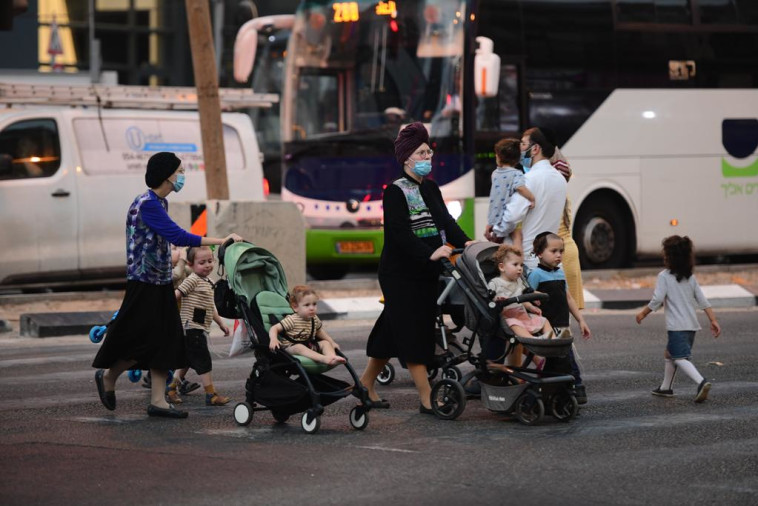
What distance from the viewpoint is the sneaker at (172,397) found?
33.2 ft

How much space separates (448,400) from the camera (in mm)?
9297

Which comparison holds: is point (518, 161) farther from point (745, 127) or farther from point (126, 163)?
point (745, 127)

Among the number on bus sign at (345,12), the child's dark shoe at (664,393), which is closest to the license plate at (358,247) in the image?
the number on bus sign at (345,12)

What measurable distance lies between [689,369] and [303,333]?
275 cm

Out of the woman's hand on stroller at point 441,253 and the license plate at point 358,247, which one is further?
the license plate at point 358,247

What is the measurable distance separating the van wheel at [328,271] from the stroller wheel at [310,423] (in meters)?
11.9

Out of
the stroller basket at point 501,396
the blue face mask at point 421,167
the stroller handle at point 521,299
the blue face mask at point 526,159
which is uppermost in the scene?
the blue face mask at point 526,159

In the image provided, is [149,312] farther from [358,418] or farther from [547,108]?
[547,108]

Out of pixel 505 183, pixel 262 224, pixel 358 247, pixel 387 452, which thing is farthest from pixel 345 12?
pixel 387 452

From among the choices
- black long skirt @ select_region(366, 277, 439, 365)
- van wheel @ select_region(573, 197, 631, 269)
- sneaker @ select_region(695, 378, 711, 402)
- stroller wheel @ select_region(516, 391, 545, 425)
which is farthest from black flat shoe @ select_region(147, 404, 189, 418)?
van wheel @ select_region(573, 197, 631, 269)

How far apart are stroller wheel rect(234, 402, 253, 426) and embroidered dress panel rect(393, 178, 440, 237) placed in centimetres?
149

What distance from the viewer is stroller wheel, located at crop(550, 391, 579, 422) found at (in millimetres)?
9211

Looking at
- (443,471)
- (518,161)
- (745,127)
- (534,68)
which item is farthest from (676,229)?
(443,471)

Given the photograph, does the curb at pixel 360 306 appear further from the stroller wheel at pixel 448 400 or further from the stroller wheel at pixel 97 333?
the stroller wheel at pixel 448 400
